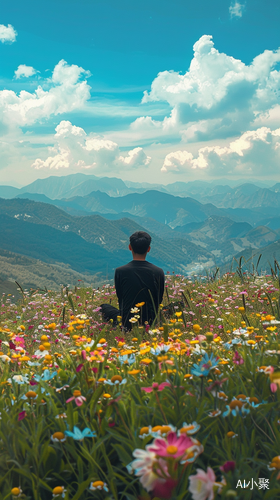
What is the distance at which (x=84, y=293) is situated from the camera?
11.3 metres

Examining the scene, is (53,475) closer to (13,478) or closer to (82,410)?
(13,478)

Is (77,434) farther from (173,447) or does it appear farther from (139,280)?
(139,280)

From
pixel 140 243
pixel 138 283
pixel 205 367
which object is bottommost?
pixel 138 283

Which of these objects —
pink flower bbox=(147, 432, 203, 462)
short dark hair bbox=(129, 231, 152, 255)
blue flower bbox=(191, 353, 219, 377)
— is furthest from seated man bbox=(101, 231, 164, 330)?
pink flower bbox=(147, 432, 203, 462)

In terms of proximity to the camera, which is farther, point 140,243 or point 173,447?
point 140,243

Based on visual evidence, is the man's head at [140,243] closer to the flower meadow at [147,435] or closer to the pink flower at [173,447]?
the flower meadow at [147,435]

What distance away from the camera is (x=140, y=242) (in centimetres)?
687

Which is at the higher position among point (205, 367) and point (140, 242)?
point (140, 242)

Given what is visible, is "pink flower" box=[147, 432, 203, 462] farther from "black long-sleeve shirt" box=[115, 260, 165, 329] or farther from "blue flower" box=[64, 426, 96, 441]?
"black long-sleeve shirt" box=[115, 260, 165, 329]

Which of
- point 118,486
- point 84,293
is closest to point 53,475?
point 118,486

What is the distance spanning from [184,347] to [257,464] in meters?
1.13

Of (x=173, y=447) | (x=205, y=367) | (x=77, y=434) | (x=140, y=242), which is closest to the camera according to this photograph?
(x=173, y=447)

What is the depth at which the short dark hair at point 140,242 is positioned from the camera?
6.89 metres

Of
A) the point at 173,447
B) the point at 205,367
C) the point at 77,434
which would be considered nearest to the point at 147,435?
the point at 77,434
